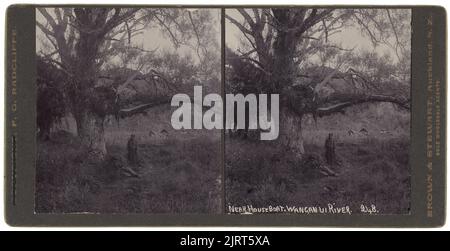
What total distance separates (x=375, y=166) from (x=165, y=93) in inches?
47.9

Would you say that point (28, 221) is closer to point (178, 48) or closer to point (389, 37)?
point (178, 48)

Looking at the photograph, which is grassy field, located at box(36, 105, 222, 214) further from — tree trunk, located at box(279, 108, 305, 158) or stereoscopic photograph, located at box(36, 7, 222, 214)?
tree trunk, located at box(279, 108, 305, 158)

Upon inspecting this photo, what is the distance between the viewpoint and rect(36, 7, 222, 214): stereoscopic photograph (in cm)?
646

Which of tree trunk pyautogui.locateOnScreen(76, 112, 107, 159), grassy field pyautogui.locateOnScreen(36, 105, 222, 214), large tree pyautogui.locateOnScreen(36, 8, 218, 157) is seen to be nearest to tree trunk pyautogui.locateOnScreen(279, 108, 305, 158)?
grassy field pyautogui.locateOnScreen(36, 105, 222, 214)

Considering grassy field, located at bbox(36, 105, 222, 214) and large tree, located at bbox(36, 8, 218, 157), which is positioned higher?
large tree, located at bbox(36, 8, 218, 157)

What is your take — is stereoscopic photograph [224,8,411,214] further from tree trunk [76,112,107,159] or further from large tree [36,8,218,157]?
tree trunk [76,112,107,159]

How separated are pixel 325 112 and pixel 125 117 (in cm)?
110

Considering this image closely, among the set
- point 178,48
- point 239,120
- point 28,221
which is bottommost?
point 28,221

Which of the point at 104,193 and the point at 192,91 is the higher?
the point at 192,91

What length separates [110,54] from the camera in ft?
21.2

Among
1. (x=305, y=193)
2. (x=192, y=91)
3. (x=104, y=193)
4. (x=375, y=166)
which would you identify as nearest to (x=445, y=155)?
(x=375, y=166)

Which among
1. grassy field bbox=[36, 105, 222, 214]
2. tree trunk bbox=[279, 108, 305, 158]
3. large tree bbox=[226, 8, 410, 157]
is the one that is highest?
large tree bbox=[226, 8, 410, 157]

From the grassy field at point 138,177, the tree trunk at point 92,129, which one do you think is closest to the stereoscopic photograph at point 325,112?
the grassy field at point 138,177

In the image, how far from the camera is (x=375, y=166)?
6469 mm
